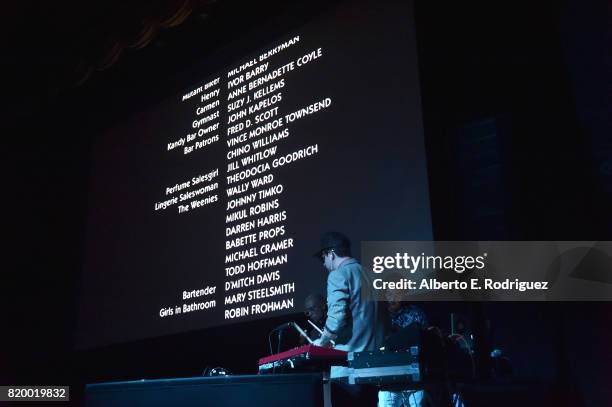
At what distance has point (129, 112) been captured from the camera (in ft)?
18.0

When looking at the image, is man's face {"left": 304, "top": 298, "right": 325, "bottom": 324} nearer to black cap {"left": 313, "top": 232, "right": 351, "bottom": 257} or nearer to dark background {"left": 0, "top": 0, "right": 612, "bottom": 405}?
black cap {"left": 313, "top": 232, "right": 351, "bottom": 257}

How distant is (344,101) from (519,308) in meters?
1.60

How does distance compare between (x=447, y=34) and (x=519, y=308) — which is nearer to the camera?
(x=519, y=308)

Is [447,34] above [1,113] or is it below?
below

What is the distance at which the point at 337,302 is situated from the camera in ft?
9.39

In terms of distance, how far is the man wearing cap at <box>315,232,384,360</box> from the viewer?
2.84m

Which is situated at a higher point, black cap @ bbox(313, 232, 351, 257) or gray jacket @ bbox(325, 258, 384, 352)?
black cap @ bbox(313, 232, 351, 257)

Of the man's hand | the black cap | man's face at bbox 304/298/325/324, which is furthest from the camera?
man's face at bbox 304/298/325/324

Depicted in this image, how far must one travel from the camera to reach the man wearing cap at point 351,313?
2840mm

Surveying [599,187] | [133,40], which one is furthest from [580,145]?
[133,40]

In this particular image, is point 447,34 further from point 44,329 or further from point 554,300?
point 44,329

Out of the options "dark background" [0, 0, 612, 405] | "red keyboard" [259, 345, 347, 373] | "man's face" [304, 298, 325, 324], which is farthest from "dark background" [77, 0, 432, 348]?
"red keyboard" [259, 345, 347, 373]

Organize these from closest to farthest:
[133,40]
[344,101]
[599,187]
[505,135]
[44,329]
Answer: [599,187] < [505,135] < [344,101] < [133,40] < [44,329]

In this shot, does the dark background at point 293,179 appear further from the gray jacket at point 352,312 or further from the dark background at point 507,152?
the gray jacket at point 352,312
